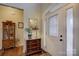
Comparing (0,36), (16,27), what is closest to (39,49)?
(16,27)

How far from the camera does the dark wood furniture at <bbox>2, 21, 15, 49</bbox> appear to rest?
1899 millimetres

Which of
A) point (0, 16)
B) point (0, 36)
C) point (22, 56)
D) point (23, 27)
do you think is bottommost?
point (22, 56)

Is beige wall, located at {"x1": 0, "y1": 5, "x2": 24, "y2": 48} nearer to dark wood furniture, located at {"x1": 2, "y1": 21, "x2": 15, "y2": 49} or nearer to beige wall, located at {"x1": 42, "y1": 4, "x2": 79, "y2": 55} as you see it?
dark wood furniture, located at {"x1": 2, "y1": 21, "x2": 15, "y2": 49}

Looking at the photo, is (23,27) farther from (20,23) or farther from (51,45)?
(51,45)

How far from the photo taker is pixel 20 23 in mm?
1911

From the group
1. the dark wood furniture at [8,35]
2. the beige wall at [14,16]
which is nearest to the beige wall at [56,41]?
the beige wall at [14,16]

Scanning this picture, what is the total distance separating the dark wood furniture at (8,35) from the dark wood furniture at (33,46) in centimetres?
Result: 25

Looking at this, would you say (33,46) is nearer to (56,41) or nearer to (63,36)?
(56,41)

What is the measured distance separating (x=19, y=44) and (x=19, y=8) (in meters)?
0.57

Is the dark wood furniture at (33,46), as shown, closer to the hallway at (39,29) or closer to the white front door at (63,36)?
the hallway at (39,29)

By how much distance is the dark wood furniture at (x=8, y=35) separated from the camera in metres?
1.90

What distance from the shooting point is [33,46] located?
1.99 metres

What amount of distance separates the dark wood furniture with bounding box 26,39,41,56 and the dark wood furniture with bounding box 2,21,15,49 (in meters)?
0.25

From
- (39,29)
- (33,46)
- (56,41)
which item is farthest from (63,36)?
(33,46)
